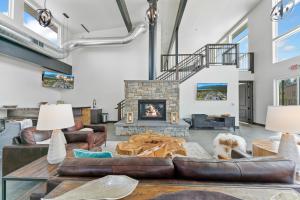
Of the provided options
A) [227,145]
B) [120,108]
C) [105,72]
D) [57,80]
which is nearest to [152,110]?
[120,108]

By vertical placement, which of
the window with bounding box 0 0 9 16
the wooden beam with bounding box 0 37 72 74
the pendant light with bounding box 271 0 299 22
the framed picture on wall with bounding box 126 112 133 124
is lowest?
the framed picture on wall with bounding box 126 112 133 124

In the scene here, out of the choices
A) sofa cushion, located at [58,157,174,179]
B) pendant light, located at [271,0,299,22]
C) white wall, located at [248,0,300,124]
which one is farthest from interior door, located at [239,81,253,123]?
sofa cushion, located at [58,157,174,179]

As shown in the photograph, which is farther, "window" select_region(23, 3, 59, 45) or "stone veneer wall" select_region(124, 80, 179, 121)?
"stone veneer wall" select_region(124, 80, 179, 121)

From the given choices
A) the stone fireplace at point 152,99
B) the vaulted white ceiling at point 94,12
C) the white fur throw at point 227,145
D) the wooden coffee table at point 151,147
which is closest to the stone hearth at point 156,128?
the stone fireplace at point 152,99

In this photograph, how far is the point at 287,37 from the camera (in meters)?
6.73

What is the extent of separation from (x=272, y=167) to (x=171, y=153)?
1.96 m

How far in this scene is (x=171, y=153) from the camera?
10.3 feet

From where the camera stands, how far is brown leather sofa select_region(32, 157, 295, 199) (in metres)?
1.28

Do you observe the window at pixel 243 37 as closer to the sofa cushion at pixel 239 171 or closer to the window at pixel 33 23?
the window at pixel 33 23

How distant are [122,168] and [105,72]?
8.19 metres

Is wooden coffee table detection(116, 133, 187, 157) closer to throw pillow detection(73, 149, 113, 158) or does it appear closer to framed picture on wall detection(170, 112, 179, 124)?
throw pillow detection(73, 149, 113, 158)

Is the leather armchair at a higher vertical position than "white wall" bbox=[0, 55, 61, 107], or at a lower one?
lower

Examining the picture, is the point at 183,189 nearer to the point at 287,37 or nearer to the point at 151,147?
the point at 151,147

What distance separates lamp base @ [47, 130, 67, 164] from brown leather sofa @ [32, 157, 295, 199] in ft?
2.58
